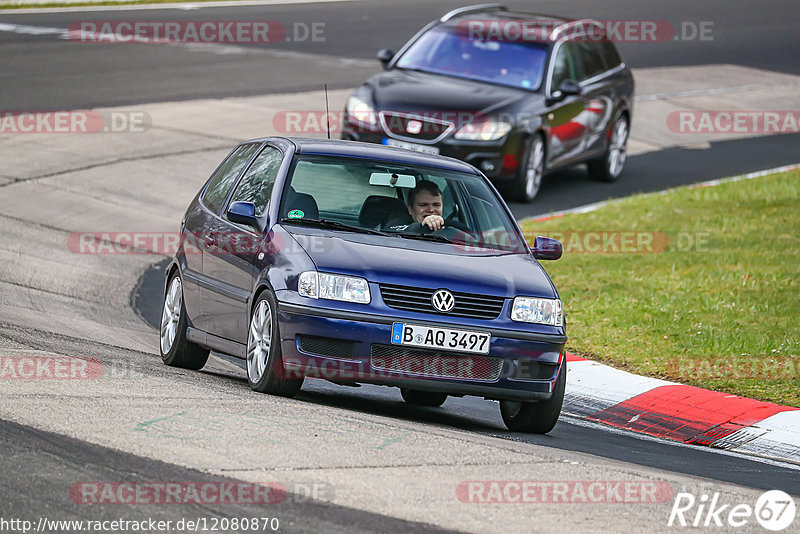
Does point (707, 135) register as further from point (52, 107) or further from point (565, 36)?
point (52, 107)

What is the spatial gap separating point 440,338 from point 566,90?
10325 mm

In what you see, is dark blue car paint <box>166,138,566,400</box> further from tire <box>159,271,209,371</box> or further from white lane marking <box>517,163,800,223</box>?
white lane marking <box>517,163,800,223</box>

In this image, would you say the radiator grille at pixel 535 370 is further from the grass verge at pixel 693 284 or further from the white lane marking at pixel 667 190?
the white lane marking at pixel 667 190

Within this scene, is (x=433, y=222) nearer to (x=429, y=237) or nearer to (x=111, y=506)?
(x=429, y=237)

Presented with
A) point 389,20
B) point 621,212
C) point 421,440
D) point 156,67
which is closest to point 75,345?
point 421,440

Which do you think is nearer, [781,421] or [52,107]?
[781,421]

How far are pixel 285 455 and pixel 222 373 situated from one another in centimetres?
364

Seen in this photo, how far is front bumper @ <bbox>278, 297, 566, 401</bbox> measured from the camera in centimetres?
788

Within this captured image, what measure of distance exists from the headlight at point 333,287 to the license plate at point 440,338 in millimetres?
263

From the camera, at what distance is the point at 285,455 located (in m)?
6.48

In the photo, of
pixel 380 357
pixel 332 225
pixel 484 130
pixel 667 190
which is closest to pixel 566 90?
pixel 484 130

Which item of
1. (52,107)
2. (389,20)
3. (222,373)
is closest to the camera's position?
(222,373)

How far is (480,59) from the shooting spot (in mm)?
18078

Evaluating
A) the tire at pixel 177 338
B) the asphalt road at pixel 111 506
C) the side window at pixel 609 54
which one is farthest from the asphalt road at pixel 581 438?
the side window at pixel 609 54
